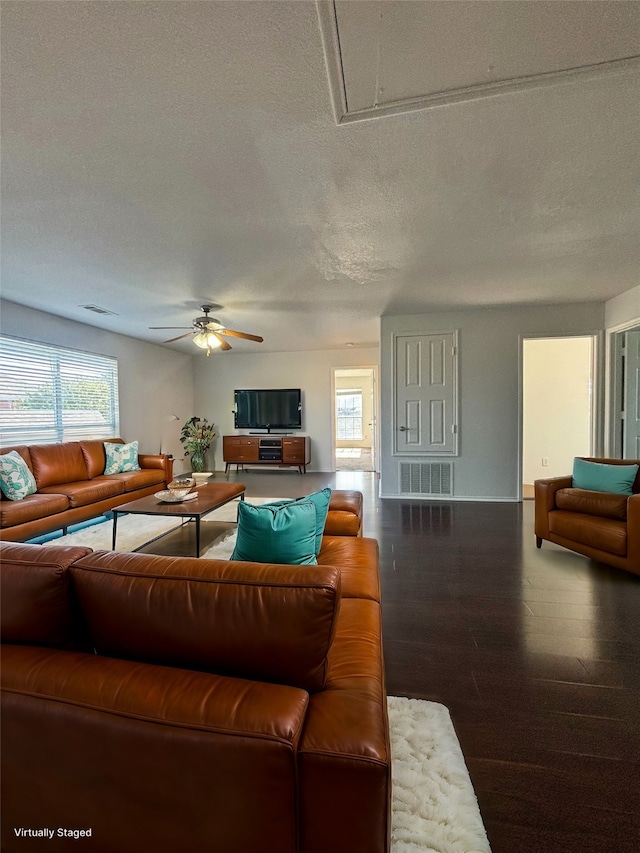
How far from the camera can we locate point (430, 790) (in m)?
1.15

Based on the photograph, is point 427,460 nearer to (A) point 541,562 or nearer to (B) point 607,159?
(A) point 541,562

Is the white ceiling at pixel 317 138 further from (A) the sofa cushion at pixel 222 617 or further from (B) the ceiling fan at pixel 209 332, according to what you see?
(A) the sofa cushion at pixel 222 617

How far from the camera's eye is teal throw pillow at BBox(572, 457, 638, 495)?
300cm

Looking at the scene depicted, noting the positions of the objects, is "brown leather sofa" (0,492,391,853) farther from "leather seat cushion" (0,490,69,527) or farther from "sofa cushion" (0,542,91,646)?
"leather seat cushion" (0,490,69,527)

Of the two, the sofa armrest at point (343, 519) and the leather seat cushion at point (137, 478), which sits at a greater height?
the sofa armrest at point (343, 519)

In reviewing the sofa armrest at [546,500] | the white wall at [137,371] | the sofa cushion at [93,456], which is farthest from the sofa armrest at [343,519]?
the white wall at [137,371]

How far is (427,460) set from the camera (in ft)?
17.4

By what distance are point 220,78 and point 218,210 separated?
39.2 inches

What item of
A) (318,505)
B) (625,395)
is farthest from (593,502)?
(318,505)

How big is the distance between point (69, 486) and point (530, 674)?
179 inches

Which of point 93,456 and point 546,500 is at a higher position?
point 93,456

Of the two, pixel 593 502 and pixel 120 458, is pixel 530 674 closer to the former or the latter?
pixel 593 502

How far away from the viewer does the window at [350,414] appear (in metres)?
12.0

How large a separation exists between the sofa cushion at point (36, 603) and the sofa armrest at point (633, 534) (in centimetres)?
324
